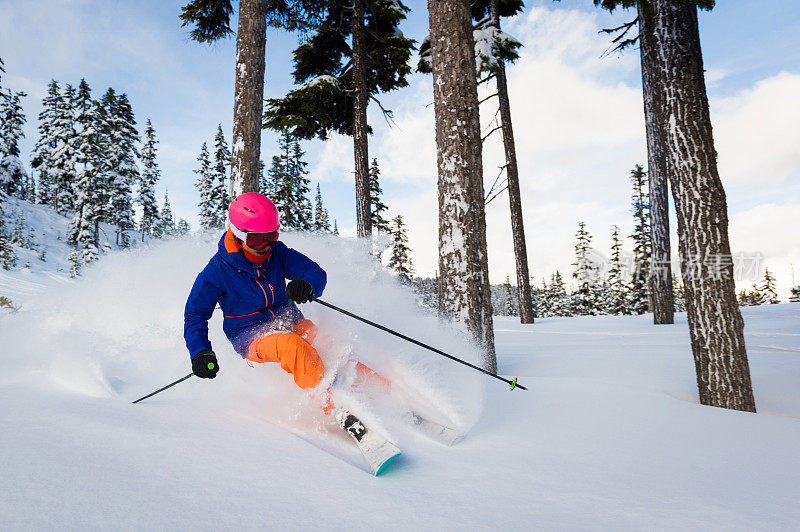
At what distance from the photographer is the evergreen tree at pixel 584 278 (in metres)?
39.0

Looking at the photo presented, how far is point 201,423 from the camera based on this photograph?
2508mm

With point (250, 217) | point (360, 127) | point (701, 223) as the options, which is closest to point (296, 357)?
point (250, 217)

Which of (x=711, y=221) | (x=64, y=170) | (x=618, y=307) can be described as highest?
(x=64, y=170)

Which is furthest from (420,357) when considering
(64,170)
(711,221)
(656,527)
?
(64,170)

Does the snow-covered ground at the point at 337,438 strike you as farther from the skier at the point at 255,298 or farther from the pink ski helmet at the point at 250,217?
the pink ski helmet at the point at 250,217

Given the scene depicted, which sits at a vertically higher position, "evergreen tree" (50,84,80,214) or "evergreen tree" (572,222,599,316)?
"evergreen tree" (50,84,80,214)

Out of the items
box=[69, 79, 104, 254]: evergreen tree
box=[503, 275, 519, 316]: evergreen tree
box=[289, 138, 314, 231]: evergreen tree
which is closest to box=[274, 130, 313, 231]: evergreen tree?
box=[289, 138, 314, 231]: evergreen tree

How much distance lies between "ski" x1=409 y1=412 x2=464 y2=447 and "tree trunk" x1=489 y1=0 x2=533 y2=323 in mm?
10300

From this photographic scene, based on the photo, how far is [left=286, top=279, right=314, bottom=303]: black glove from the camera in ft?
9.82

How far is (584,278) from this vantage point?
128 feet

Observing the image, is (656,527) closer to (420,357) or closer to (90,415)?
(420,357)

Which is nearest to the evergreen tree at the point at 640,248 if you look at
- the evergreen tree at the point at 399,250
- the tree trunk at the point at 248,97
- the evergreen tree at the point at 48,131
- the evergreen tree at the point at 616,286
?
the evergreen tree at the point at 616,286

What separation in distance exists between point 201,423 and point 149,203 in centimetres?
5446

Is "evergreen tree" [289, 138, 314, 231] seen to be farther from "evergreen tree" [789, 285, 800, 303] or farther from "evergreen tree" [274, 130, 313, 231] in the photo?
"evergreen tree" [789, 285, 800, 303]
